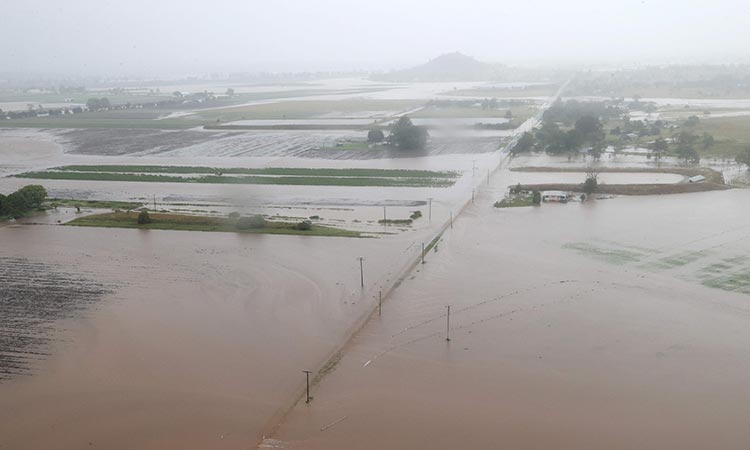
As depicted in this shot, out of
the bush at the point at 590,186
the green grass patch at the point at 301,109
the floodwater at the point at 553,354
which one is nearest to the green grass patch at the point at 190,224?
the floodwater at the point at 553,354

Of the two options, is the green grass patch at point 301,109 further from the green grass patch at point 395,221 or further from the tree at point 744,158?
the green grass patch at point 395,221

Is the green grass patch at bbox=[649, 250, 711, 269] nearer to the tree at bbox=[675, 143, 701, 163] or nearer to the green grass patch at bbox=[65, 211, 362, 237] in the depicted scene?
the green grass patch at bbox=[65, 211, 362, 237]

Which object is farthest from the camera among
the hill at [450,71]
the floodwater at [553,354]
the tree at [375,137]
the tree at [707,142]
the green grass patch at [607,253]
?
the hill at [450,71]

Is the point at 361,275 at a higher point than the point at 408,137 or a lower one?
lower

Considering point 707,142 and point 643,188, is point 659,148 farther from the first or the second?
point 643,188

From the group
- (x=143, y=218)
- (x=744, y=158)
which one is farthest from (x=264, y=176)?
(x=744, y=158)

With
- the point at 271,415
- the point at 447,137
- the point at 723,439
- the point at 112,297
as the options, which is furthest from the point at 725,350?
the point at 447,137
